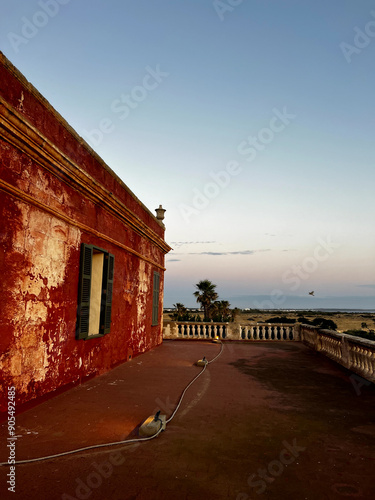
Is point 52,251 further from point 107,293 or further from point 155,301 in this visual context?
point 155,301

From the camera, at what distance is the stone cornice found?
4103 millimetres

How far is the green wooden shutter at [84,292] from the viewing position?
19.7 feet

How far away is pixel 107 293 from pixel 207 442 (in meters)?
4.62

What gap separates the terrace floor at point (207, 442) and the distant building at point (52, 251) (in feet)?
2.22

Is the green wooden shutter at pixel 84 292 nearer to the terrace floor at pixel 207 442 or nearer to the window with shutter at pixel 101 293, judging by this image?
the window with shutter at pixel 101 293

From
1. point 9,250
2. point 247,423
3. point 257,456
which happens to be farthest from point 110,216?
point 257,456

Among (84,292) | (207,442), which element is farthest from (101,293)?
(207,442)

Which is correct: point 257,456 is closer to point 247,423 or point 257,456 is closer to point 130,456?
point 247,423

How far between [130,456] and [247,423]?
163cm

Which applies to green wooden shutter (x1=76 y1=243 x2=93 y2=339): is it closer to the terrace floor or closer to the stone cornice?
the terrace floor

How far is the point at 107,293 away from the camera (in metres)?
7.39

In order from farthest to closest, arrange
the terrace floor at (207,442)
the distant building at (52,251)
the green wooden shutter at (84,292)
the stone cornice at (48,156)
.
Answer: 1. the green wooden shutter at (84,292)
2. the distant building at (52,251)
3. the stone cornice at (48,156)
4. the terrace floor at (207,442)

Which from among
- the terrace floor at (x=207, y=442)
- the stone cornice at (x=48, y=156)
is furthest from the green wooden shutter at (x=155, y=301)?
the terrace floor at (x=207, y=442)

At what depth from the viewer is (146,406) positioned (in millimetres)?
4668
